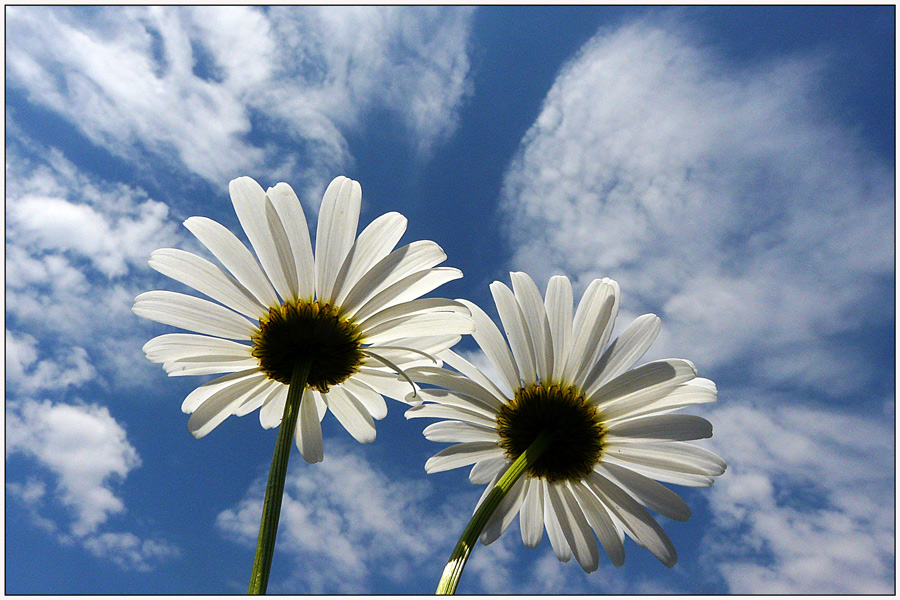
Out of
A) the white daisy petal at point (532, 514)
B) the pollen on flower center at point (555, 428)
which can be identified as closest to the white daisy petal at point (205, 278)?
the pollen on flower center at point (555, 428)

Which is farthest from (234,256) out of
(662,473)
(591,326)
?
(662,473)

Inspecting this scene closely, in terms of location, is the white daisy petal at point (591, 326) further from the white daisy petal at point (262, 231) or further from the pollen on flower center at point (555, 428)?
the white daisy petal at point (262, 231)

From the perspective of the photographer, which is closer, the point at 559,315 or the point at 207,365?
the point at 207,365

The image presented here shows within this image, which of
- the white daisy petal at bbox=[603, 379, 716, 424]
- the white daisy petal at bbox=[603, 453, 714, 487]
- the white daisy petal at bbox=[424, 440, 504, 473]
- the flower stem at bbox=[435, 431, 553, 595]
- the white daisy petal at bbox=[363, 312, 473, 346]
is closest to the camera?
the flower stem at bbox=[435, 431, 553, 595]

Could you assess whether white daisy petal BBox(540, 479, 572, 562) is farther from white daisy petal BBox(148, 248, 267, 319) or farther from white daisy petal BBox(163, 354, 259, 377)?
white daisy petal BBox(148, 248, 267, 319)

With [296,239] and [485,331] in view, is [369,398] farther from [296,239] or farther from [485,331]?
[296,239]

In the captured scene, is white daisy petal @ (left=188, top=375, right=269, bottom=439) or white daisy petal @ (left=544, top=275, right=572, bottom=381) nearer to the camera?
white daisy petal @ (left=188, top=375, right=269, bottom=439)

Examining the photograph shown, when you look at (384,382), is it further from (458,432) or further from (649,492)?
(649,492)

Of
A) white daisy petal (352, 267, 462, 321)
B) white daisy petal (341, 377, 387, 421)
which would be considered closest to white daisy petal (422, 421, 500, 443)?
white daisy petal (341, 377, 387, 421)
